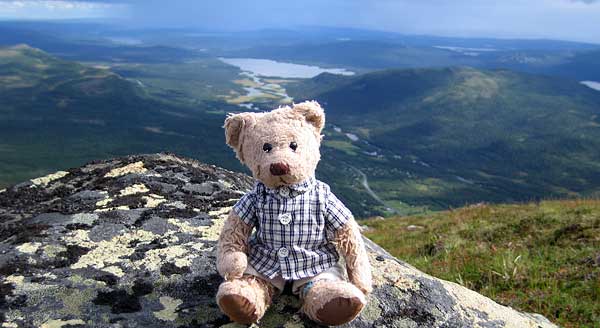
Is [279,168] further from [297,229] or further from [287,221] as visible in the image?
[297,229]

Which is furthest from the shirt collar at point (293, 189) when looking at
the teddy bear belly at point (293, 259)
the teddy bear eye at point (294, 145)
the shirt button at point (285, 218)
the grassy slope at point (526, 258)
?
the grassy slope at point (526, 258)

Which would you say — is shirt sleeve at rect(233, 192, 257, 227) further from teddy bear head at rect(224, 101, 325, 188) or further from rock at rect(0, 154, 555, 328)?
rock at rect(0, 154, 555, 328)

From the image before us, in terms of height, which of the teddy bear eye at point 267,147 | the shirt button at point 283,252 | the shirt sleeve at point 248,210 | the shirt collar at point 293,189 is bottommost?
the shirt button at point 283,252

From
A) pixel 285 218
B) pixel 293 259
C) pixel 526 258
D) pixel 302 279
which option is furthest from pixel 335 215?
pixel 526 258

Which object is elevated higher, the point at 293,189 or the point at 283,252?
the point at 293,189

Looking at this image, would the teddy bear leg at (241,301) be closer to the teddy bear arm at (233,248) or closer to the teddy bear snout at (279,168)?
the teddy bear arm at (233,248)

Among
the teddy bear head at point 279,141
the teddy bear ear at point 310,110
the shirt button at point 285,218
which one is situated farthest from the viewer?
the teddy bear ear at point 310,110

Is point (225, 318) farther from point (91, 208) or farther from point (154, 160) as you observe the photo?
point (154, 160)
